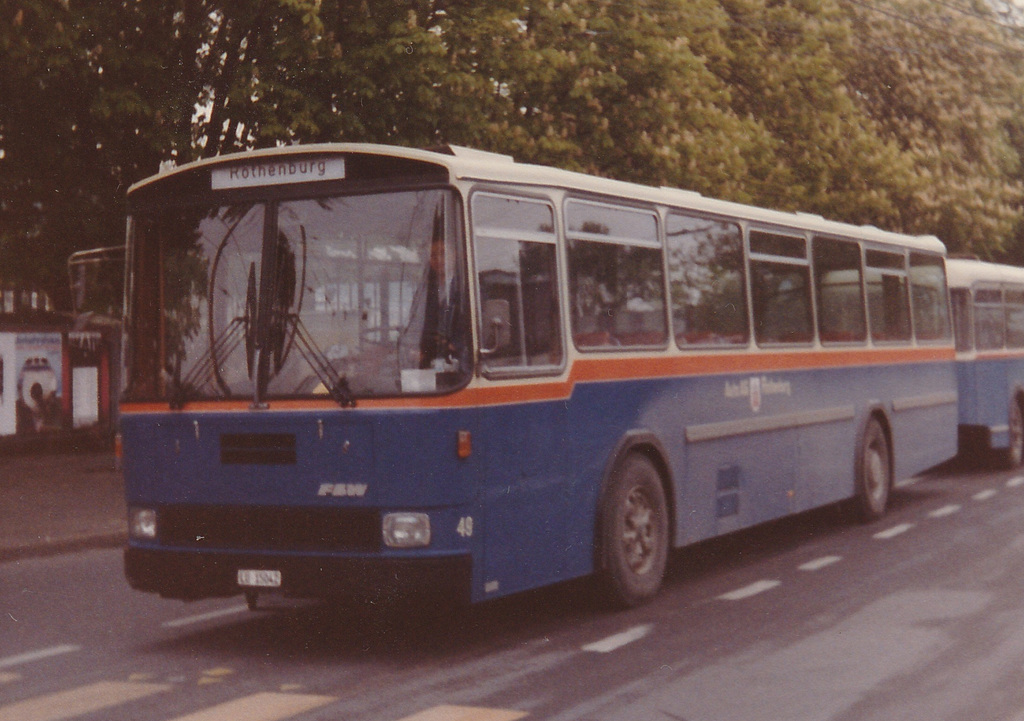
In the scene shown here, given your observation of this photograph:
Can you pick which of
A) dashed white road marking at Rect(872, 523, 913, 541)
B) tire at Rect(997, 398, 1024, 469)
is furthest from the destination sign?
tire at Rect(997, 398, 1024, 469)

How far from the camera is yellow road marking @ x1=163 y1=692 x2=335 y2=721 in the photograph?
266 inches

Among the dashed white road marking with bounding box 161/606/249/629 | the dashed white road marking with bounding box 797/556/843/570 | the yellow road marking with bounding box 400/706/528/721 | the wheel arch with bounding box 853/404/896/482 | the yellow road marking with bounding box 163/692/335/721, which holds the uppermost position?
the wheel arch with bounding box 853/404/896/482

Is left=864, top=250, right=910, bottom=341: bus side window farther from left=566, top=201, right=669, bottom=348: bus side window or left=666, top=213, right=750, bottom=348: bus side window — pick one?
left=566, top=201, right=669, bottom=348: bus side window

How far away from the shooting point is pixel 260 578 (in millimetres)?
8039

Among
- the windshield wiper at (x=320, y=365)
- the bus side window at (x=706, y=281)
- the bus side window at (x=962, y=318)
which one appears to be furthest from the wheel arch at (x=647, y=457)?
the bus side window at (x=962, y=318)

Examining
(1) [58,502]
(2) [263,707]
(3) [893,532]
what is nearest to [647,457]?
(2) [263,707]

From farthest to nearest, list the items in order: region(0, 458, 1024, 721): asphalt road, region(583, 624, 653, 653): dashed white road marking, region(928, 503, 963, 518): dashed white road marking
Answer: region(928, 503, 963, 518): dashed white road marking
region(583, 624, 653, 653): dashed white road marking
region(0, 458, 1024, 721): asphalt road

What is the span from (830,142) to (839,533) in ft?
54.2

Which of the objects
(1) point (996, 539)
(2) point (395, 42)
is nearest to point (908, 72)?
(2) point (395, 42)

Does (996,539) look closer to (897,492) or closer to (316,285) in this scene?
(897,492)

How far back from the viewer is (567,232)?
9.02 metres

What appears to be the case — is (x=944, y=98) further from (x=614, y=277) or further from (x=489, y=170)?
(x=489, y=170)

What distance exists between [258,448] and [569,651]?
204cm

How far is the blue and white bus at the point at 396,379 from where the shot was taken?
782cm
